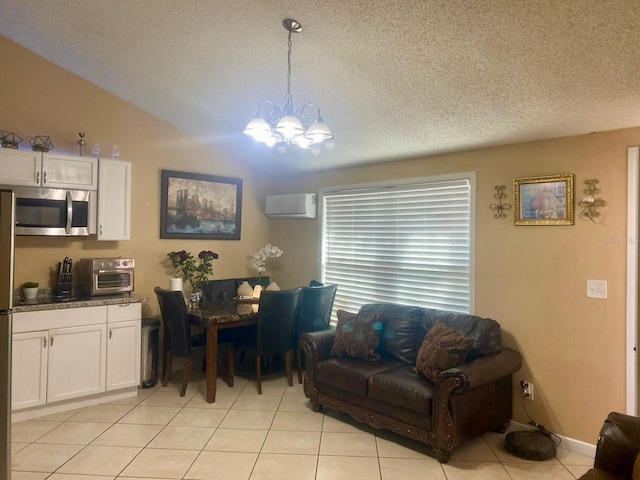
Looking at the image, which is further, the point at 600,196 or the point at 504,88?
the point at 600,196

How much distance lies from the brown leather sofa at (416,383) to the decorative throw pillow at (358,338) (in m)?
0.07

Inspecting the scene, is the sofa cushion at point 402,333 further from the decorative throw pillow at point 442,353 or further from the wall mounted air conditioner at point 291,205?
the wall mounted air conditioner at point 291,205

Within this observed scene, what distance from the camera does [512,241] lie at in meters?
3.37

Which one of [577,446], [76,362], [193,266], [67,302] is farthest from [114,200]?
[577,446]

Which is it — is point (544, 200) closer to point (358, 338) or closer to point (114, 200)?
point (358, 338)

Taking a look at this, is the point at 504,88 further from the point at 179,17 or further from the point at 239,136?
the point at 239,136

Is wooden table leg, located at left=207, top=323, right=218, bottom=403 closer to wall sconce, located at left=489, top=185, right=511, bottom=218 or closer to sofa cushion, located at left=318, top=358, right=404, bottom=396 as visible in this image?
sofa cushion, located at left=318, top=358, right=404, bottom=396

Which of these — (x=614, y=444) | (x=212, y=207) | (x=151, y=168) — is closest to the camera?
(x=614, y=444)

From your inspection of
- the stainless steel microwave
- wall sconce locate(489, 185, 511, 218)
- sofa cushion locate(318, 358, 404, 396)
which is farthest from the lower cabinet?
wall sconce locate(489, 185, 511, 218)

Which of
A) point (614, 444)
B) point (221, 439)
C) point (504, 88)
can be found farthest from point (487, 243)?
point (221, 439)

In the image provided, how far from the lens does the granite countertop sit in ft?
10.9

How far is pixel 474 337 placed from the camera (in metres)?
3.21

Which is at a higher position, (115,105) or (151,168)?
(115,105)

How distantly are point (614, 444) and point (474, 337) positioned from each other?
51.0 inches
